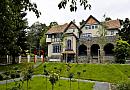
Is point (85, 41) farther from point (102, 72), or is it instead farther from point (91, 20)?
point (102, 72)

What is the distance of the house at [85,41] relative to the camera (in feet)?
181

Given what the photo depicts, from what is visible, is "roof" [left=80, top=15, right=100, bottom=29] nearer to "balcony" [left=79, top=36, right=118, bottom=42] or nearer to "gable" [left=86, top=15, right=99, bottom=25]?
"gable" [left=86, top=15, right=99, bottom=25]

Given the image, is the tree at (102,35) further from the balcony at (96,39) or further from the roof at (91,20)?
the roof at (91,20)

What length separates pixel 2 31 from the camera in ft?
29.0

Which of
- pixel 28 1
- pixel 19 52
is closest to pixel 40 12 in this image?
pixel 28 1

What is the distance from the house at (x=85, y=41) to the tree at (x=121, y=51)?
2.79 m

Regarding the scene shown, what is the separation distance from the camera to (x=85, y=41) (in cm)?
5788

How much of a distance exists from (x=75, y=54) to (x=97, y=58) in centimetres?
515

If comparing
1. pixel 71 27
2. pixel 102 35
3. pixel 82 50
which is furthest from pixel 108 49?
pixel 71 27

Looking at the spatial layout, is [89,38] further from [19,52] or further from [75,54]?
[19,52]

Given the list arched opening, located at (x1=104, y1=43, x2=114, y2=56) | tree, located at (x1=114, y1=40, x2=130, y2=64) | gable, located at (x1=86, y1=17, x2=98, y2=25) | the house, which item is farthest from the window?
tree, located at (x1=114, y1=40, x2=130, y2=64)

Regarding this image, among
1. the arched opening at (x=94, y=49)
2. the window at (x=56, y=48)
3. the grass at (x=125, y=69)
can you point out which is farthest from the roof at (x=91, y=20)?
the grass at (x=125, y=69)

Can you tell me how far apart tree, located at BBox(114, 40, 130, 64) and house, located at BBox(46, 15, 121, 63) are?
2.79m

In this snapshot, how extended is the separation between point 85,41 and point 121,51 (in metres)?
10.0
